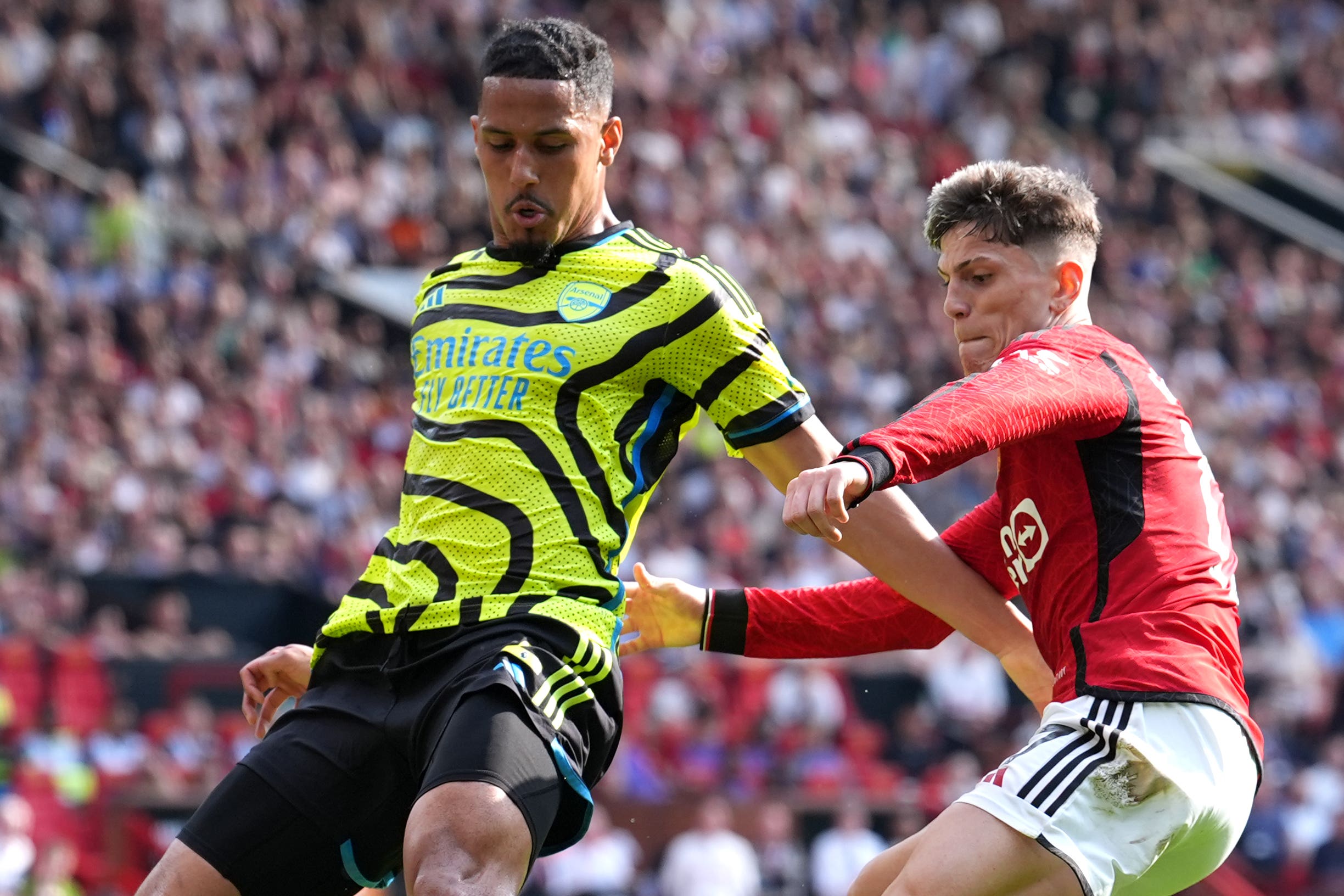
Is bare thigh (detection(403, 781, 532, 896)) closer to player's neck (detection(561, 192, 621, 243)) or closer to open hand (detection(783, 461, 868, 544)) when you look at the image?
open hand (detection(783, 461, 868, 544))

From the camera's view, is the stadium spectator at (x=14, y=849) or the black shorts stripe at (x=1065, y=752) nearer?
the black shorts stripe at (x=1065, y=752)

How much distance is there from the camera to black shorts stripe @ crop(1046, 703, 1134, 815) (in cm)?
357

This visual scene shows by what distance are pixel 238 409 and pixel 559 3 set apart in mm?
7812

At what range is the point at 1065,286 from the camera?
4.09m

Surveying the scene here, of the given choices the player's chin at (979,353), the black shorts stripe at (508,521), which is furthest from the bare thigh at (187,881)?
the player's chin at (979,353)

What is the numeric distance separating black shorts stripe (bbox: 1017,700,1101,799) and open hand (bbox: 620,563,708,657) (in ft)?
3.94

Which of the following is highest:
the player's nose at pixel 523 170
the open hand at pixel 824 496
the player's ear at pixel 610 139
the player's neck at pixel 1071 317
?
the player's ear at pixel 610 139

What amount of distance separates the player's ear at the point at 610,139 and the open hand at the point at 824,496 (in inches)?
47.2

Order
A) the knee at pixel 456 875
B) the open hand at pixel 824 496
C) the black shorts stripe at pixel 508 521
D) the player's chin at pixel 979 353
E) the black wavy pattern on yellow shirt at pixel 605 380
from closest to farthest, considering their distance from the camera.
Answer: the open hand at pixel 824 496
the knee at pixel 456 875
the black shorts stripe at pixel 508 521
the black wavy pattern on yellow shirt at pixel 605 380
the player's chin at pixel 979 353

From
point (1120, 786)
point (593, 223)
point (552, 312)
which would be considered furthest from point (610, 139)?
point (1120, 786)

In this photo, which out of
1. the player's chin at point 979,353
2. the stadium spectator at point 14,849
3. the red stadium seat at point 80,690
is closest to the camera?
the player's chin at point 979,353

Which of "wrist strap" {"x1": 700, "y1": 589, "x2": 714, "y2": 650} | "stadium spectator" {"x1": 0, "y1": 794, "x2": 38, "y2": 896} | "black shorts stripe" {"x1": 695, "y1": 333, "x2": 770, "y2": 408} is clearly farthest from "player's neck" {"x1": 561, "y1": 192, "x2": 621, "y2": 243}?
"stadium spectator" {"x1": 0, "y1": 794, "x2": 38, "y2": 896}

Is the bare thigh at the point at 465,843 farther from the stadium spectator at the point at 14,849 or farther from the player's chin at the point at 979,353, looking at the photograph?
the stadium spectator at the point at 14,849

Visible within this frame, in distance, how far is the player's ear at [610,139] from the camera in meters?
4.21
